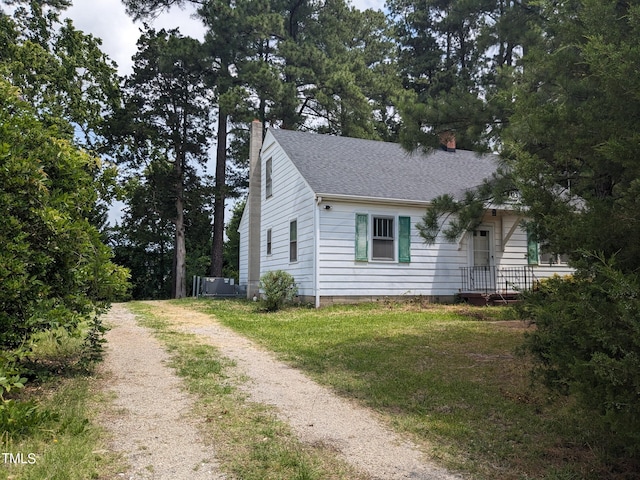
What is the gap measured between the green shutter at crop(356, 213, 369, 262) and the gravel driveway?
24.7 ft

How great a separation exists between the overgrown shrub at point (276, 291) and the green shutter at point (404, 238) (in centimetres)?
335

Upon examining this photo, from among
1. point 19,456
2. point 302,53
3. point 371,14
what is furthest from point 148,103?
point 19,456

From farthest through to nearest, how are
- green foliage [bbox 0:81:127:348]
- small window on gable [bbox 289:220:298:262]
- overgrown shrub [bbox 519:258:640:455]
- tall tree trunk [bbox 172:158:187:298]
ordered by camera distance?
tall tree trunk [bbox 172:158:187:298] < small window on gable [bbox 289:220:298:262] < green foliage [bbox 0:81:127:348] < overgrown shrub [bbox 519:258:640:455]

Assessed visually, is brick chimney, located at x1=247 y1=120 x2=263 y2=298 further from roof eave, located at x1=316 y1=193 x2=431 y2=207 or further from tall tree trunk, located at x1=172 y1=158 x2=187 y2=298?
tall tree trunk, located at x1=172 y1=158 x2=187 y2=298

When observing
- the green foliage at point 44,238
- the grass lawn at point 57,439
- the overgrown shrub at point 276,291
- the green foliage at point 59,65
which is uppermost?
the green foliage at point 59,65

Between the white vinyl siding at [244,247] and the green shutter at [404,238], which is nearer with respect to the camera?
the green shutter at [404,238]

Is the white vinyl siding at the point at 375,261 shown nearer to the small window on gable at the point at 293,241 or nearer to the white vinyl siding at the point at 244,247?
the small window on gable at the point at 293,241

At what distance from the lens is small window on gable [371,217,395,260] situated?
1434cm

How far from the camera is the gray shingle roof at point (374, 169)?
1442 cm

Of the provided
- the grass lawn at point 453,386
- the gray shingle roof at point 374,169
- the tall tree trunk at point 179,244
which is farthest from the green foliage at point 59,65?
the grass lawn at point 453,386

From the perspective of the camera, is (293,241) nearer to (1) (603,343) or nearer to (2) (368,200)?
(2) (368,200)

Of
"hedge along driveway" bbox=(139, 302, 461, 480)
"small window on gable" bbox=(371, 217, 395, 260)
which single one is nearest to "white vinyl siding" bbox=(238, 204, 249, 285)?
"small window on gable" bbox=(371, 217, 395, 260)

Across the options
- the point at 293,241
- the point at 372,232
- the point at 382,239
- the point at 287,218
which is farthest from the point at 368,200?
the point at 287,218

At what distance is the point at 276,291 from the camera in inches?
518
